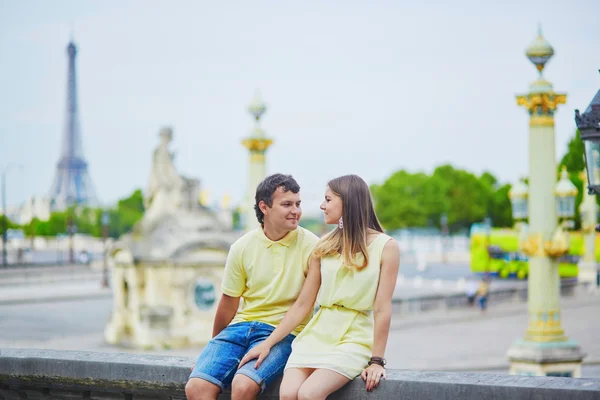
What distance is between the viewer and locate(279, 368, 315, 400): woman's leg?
486 cm

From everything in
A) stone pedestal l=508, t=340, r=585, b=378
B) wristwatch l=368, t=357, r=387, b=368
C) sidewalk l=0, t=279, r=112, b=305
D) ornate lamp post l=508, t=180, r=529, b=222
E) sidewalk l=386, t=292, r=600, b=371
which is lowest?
sidewalk l=386, t=292, r=600, b=371

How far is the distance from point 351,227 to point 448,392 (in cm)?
102

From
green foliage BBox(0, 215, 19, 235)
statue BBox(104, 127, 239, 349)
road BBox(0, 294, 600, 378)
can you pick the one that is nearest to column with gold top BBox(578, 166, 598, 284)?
road BBox(0, 294, 600, 378)

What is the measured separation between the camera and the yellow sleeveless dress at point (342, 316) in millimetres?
5035

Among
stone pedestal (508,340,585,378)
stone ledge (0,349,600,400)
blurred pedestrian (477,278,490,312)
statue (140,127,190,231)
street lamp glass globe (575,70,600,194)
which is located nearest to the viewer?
stone ledge (0,349,600,400)

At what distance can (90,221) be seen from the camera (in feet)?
393

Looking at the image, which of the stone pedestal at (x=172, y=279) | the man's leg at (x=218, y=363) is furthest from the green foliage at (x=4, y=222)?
the man's leg at (x=218, y=363)

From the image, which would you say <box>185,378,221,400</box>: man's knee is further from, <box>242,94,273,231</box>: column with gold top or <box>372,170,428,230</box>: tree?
<box>372,170,428,230</box>: tree

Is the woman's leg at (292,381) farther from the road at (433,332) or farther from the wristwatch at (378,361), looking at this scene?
the road at (433,332)

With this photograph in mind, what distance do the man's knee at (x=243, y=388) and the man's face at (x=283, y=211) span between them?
0.87 m

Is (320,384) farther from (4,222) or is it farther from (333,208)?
(4,222)

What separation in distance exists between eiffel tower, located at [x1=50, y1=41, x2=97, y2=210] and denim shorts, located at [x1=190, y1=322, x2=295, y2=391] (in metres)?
133

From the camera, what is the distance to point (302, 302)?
210 inches

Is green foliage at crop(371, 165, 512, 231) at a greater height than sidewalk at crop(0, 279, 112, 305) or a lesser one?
greater
